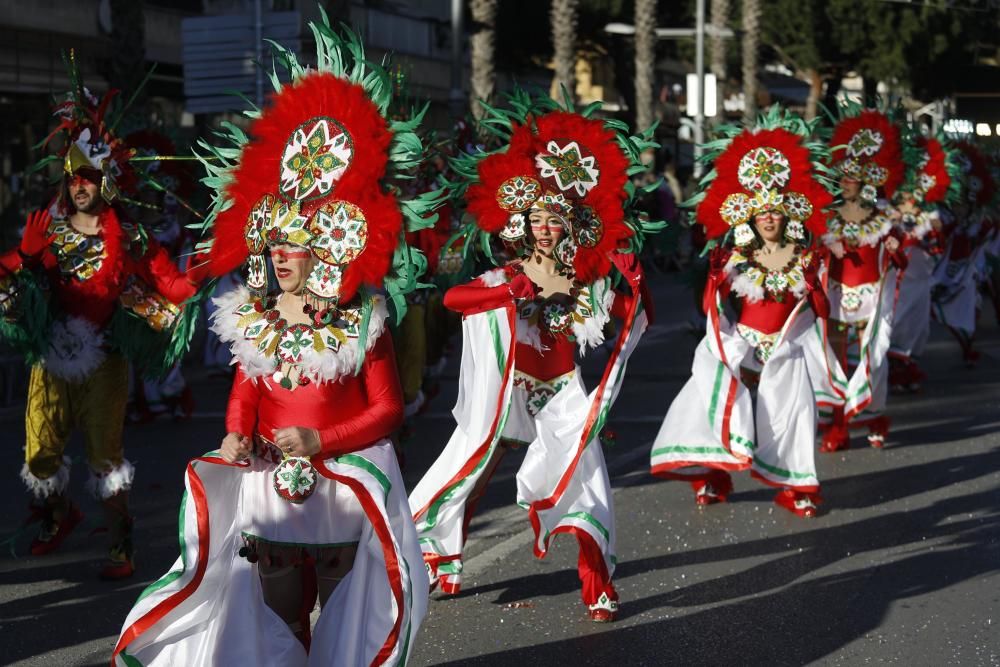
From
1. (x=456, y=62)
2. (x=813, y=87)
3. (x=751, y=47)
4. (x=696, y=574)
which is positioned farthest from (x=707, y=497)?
(x=813, y=87)

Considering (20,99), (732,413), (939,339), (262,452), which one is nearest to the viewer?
(262,452)

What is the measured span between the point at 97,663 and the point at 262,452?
5.47 feet

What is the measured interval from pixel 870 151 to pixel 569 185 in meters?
6.03

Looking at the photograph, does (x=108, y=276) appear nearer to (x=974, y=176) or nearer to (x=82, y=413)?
(x=82, y=413)

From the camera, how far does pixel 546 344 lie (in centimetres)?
710

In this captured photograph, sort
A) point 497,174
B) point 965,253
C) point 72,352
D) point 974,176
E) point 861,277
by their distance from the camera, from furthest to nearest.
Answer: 1. point 974,176
2. point 965,253
3. point 861,277
4. point 72,352
5. point 497,174

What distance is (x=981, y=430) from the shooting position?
39.1 feet

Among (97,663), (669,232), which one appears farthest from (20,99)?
(97,663)

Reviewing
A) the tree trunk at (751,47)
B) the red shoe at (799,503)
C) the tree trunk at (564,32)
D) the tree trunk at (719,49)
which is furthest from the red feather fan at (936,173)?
the tree trunk at (719,49)

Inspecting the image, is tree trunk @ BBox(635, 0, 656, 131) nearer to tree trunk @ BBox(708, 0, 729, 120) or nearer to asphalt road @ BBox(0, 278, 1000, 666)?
tree trunk @ BBox(708, 0, 729, 120)

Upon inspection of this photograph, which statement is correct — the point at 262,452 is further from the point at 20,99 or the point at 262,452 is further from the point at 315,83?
the point at 20,99

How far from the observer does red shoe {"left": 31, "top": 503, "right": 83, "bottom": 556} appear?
7.96 m

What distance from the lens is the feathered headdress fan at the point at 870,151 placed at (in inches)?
492

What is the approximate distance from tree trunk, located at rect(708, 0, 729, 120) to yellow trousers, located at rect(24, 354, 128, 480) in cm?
3178
